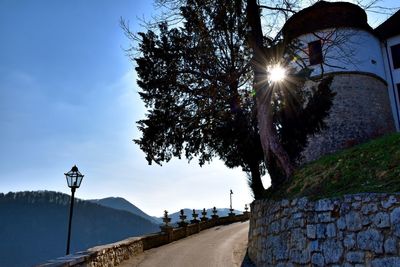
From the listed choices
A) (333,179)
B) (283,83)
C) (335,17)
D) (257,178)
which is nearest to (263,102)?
(283,83)

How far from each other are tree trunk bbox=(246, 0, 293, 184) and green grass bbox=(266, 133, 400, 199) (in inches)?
51.8

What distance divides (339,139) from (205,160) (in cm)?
1022

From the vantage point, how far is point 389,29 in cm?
2373

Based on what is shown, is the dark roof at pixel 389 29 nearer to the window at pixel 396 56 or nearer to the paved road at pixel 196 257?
the window at pixel 396 56

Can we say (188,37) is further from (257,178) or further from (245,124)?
(257,178)

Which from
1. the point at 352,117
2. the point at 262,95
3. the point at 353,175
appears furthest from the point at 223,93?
the point at 352,117

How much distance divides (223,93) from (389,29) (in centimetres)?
1834

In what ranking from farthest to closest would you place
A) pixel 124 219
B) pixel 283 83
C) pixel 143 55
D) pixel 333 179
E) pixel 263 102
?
pixel 124 219, pixel 143 55, pixel 283 83, pixel 263 102, pixel 333 179

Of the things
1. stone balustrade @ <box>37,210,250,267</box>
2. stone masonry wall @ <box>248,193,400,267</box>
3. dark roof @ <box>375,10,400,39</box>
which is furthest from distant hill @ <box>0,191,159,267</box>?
stone masonry wall @ <box>248,193,400,267</box>

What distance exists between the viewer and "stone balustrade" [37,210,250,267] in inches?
271

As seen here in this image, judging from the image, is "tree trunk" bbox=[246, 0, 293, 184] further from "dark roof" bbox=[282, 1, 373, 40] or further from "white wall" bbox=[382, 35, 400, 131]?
"white wall" bbox=[382, 35, 400, 131]

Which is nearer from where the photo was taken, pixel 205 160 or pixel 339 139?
pixel 205 160

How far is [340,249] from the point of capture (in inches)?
230

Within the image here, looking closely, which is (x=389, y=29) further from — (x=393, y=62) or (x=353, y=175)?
(x=353, y=175)
